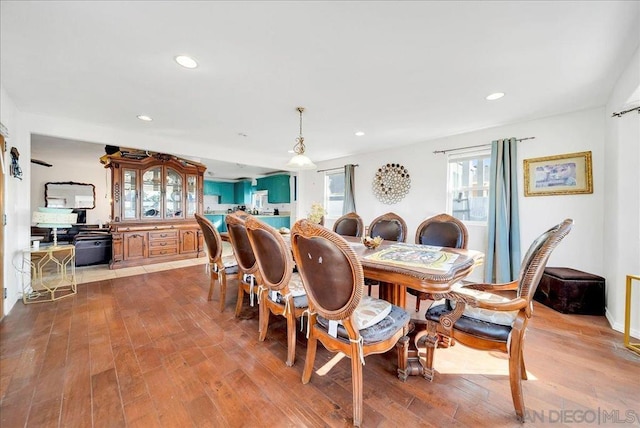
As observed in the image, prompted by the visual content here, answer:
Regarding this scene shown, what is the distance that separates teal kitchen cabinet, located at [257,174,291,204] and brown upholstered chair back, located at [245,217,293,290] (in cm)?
574

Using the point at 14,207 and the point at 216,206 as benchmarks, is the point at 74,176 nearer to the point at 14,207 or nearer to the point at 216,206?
the point at 216,206

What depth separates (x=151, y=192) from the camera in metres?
4.86

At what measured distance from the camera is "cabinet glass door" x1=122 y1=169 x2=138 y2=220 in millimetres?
4496

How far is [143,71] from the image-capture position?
2.11m

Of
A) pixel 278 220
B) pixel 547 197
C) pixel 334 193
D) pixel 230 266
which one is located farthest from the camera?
pixel 278 220

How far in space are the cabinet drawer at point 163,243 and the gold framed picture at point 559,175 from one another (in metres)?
6.08

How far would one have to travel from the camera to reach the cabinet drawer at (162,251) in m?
4.72

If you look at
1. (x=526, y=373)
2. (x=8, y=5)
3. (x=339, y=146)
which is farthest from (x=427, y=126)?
(x=8, y=5)

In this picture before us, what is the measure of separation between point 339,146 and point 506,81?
111 inches

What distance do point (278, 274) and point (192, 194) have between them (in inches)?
173

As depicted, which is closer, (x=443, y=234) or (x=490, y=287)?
(x=490, y=287)

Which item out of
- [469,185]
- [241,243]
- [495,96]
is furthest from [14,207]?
[469,185]

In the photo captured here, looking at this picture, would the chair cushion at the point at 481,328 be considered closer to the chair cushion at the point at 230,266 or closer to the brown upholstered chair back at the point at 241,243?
the brown upholstered chair back at the point at 241,243

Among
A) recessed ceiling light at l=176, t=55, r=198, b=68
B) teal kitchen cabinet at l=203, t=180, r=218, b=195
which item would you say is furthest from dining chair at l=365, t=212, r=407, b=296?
teal kitchen cabinet at l=203, t=180, r=218, b=195
